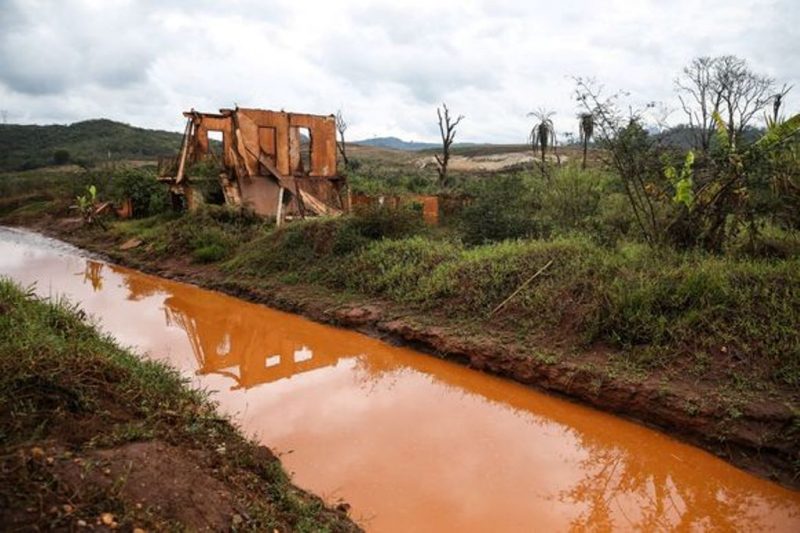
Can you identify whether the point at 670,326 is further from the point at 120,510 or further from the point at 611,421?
the point at 120,510

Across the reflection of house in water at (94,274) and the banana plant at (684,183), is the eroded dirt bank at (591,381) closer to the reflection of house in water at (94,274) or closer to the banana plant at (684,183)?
the banana plant at (684,183)

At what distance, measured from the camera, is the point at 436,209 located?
50.4ft

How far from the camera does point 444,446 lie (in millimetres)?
5070

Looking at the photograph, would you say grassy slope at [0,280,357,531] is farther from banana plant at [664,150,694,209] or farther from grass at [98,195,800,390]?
banana plant at [664,150,694,209]

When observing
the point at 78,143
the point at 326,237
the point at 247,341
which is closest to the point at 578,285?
the point at 247,341

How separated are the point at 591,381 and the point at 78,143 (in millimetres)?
62925

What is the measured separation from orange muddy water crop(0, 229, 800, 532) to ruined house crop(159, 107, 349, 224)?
297 inches

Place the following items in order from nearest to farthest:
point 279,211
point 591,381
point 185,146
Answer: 1. point 591,381
2. point 279,211
3. point 185,146

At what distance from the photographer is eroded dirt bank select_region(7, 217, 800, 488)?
4.90 meters

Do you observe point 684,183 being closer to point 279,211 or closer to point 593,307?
point 593,307

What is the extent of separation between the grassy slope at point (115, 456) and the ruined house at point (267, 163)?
1075 centimetres

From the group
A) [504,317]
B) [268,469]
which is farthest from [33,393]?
[504,317]

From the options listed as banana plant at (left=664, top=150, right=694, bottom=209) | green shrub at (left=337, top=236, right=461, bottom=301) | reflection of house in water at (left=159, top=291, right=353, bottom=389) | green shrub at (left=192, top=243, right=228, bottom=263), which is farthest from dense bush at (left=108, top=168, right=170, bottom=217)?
banana plant at (left=664, top=150, right=694, bottom=209)

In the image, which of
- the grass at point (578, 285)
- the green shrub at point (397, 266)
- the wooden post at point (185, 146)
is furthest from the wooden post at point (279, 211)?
the green shrub at point (397, 266)
